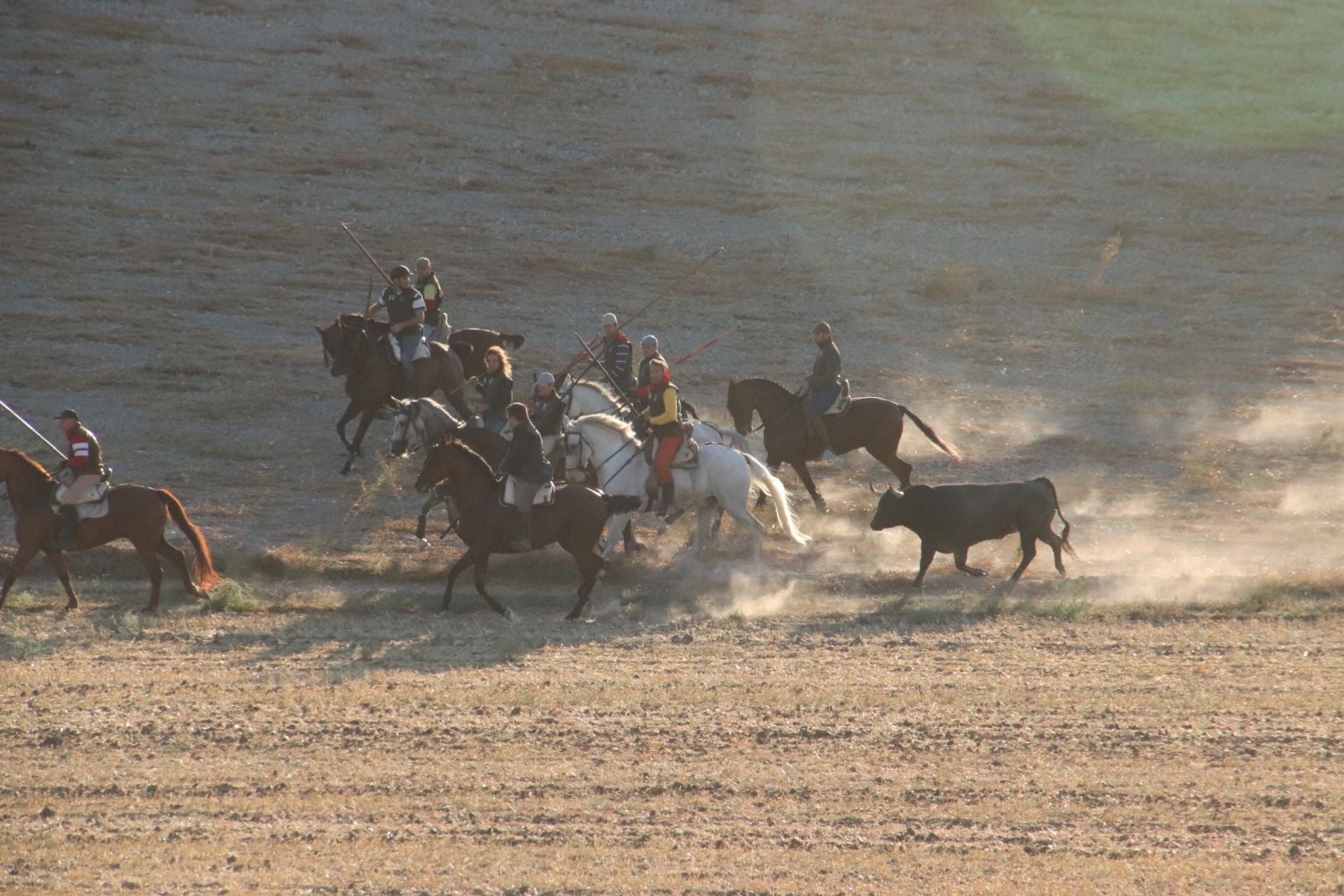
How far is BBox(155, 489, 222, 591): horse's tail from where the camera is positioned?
14672 millimetres

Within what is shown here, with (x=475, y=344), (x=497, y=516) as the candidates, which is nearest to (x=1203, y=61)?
(x=475, y=344)

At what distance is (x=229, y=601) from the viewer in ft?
49.6

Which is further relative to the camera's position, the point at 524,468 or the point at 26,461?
the point at 524,468

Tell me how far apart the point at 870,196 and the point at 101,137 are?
17.0 meters

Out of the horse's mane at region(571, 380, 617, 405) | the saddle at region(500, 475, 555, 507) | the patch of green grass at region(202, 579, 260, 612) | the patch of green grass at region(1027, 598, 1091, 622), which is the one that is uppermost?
the horse's mane at region(571, 380, 617, 405)

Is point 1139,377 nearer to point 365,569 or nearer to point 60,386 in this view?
point 365,569

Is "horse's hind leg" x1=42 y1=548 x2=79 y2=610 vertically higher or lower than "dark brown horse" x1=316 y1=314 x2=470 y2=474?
lower

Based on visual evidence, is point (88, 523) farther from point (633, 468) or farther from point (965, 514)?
point (965, 514)

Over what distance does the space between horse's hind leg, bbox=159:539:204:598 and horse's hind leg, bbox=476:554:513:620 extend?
2720 mm

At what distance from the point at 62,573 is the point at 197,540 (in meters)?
1.23

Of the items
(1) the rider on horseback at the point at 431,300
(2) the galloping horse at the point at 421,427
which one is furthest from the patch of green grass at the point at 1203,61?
(2) the galloping horse at the point at 421,427

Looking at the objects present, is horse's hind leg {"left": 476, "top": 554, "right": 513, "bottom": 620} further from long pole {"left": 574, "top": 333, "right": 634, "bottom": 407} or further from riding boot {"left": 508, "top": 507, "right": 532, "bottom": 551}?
long pole {"left": 574, "top": 333, "right": 634, "bottom": 407}

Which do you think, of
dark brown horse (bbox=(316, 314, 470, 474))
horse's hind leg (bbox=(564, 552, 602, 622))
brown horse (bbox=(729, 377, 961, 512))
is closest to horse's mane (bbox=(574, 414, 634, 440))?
horse's hind leg (bbox=(564, 552, 602, 622))

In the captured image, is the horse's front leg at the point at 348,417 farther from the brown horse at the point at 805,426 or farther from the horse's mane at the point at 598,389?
the brown horse at the point at 805,426
